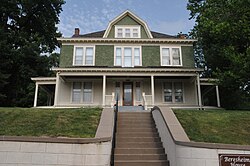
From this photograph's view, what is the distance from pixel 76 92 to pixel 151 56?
708 centimetres

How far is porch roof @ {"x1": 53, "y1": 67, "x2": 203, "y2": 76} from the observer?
60.2 ft

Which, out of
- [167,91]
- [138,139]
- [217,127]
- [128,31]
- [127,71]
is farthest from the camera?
[128,31]

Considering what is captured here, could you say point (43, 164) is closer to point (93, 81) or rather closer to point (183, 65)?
point (93, 81)

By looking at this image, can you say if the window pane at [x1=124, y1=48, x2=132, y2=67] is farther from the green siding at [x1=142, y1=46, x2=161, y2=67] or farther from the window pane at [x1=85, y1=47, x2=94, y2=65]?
the window pane at [x1=85, y1=47, x2=94, y2=65]

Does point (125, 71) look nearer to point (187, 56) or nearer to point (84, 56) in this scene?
point (84, 56)

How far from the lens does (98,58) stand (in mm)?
20391

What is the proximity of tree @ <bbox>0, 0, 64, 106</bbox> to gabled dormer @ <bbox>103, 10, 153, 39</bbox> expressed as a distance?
12.0 m

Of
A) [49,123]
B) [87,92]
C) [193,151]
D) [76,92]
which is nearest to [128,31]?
[87,92]

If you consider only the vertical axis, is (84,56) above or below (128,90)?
above

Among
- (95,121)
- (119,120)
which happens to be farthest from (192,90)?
(95,121)

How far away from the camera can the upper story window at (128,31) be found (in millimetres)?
21484

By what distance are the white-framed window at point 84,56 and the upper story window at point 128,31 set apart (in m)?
2.79

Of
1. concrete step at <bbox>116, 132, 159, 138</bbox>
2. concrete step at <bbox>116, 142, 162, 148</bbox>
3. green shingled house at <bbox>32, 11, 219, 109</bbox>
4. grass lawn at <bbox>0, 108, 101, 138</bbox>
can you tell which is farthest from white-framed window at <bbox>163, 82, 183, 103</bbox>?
concrete step at <bbox>116, 142, 162, 148</bbox>

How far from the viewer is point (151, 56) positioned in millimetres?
20500
